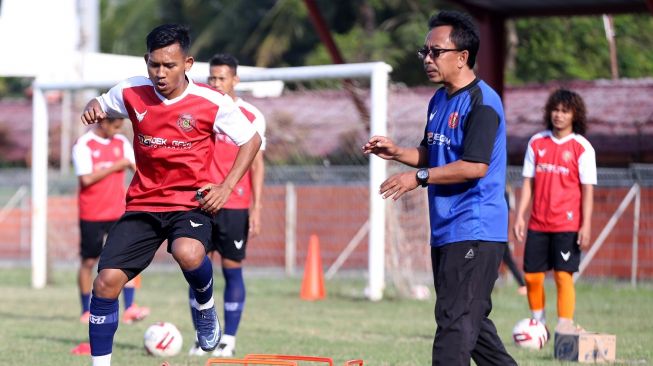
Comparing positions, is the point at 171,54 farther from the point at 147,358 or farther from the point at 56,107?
the point at 56,107

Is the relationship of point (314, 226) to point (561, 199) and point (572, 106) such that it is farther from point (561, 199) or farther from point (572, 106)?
point (572, 106)

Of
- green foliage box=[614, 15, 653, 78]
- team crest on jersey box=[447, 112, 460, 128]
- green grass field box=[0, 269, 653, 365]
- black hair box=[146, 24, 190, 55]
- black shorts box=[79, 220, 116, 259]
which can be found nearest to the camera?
team crest on jersey box=[447, 112, 460, 128]

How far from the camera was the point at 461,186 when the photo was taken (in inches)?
235

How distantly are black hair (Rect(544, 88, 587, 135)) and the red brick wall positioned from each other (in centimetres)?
871

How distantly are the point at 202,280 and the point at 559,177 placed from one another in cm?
407

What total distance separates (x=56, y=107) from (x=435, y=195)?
2762 cm

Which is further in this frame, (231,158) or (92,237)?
(92,237)

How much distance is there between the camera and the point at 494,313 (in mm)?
13156

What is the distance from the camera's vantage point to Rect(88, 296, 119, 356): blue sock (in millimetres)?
6793

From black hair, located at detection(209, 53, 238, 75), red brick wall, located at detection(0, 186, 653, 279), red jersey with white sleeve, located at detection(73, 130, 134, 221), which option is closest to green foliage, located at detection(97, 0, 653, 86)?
red brick wall, located at detection(0, 186, 653, 279)

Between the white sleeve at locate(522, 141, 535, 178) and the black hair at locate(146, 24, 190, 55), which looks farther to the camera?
the white sleeve at locate(522, 141, 535, 178)

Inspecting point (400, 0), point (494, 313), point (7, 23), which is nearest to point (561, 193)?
point (494, 313)

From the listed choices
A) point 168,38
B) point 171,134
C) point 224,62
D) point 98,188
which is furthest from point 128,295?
point 168,38

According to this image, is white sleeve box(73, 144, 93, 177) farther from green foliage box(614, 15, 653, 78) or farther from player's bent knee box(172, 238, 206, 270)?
green foliage box(614, 15, 653, 78)
